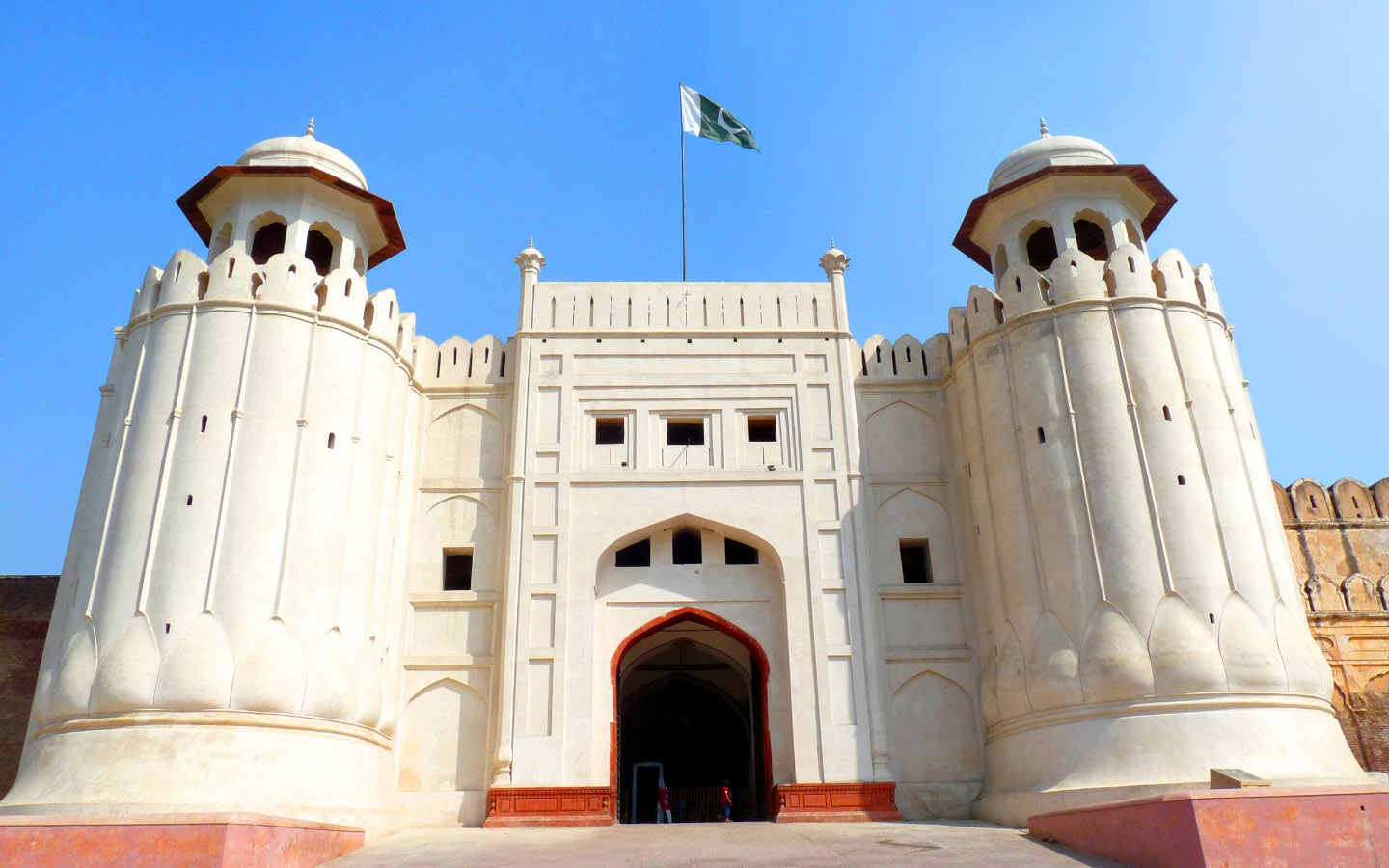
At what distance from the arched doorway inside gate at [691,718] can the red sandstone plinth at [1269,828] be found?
25.1ft

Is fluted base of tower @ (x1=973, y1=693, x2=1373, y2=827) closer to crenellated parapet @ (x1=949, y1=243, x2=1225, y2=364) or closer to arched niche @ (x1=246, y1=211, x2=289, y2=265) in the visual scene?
crenellated parapet @ (x1=949, y1=243, x2=1225, y2=364)

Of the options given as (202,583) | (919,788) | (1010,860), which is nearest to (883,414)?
(919,788)

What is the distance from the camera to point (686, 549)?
19.1m

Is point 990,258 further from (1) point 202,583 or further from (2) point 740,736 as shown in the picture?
(1) point 202,583

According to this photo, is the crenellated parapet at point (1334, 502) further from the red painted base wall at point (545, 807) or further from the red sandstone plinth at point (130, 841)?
the red sandstone plinth at point (130, 841)

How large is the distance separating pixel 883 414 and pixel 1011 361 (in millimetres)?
2473

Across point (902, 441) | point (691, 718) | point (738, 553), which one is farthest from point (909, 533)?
point (691, 718)

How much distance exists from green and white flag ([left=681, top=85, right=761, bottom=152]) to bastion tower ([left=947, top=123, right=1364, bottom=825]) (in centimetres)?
624

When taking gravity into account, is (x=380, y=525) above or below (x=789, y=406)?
below

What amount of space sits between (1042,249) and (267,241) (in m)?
13.4

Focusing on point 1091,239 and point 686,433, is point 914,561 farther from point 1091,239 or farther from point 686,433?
point 1091,239

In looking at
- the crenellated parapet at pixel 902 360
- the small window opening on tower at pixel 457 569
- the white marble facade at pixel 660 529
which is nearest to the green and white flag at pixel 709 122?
the white marble facade at pixel 660 529

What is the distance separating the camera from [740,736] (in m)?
23.3

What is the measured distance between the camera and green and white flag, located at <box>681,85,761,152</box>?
2173cm
